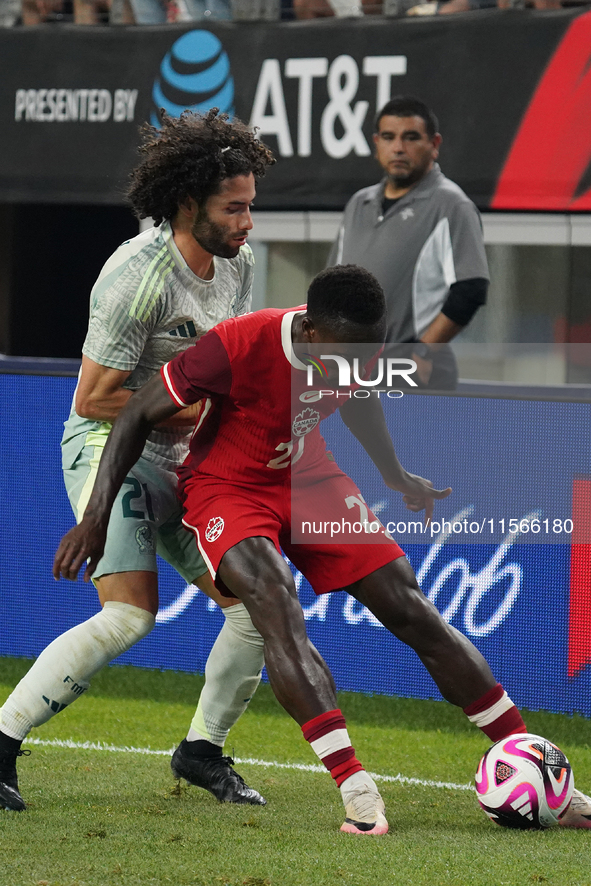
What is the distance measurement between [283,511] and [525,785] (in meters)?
1.12

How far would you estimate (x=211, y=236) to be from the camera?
425cm

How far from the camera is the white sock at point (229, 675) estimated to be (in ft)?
14.3

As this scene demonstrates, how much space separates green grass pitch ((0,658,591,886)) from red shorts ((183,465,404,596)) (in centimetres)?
77

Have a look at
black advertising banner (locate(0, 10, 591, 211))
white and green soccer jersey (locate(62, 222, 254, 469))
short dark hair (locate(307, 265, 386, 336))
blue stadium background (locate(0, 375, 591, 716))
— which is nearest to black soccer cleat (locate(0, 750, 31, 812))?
white and green soccer jersey (locate(62, 222, 254, 469))

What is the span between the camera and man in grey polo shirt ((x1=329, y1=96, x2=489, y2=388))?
6.87 metres

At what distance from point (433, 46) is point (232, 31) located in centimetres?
175

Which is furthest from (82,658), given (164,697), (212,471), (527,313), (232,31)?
(527,313)

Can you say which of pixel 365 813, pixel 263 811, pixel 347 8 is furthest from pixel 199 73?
pixel 365 813

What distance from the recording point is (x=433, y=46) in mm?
9078

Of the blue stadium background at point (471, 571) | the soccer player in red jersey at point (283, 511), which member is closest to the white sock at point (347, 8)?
the blue stadium background at point (471, 571)

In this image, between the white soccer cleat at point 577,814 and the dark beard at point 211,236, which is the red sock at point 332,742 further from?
the dark beard at point 211,236

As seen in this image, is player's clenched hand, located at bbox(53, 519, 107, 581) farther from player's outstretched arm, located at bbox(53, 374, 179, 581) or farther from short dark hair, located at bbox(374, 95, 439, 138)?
short dark hair, located at bbox(374, 95, 439, 138)

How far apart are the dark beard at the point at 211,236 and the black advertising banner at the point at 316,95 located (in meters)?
4.84

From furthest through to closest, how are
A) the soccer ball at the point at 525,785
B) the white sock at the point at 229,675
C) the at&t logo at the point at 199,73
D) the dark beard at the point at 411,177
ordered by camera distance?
1. the at&t logo at the point at 199,73
2. the dark beard at the point at 411,177
3. the white sock at the point at 229,675
4. the soccer ball at the point at 525,785
